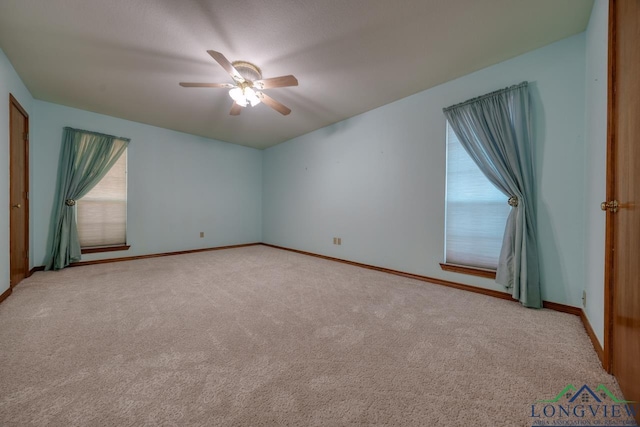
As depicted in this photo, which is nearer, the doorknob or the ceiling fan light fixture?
the doorknob

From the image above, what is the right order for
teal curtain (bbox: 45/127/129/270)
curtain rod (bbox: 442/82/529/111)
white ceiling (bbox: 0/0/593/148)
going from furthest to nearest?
teal curtain (bbox: 45/127/129/270) < curtain rod (bbox: 442/82/529/111) < white ceiling (bbox: 0/0/593/148)

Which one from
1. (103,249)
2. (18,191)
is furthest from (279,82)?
(103,249)

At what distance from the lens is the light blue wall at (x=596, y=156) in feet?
5.14

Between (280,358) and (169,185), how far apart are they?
4.47m

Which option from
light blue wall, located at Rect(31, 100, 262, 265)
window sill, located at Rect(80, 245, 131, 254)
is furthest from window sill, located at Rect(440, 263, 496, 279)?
window sill, located at Rect(80, 245, 131, 254)

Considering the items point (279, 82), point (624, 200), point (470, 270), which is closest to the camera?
point (624, 200)

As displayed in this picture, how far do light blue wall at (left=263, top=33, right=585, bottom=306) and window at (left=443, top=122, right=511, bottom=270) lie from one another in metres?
0.11

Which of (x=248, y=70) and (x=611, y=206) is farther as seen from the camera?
(x=248, y=70)

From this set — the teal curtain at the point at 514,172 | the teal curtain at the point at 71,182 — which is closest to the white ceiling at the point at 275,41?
the teal curtain at the point at 514,172

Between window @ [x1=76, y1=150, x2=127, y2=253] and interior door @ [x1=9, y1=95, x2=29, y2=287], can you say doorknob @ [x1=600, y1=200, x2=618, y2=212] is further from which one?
window @ [x1=76, y1=150, x2=127, y2=253]

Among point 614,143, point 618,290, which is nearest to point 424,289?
point 618,290

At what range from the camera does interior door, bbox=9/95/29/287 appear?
2.64 meters

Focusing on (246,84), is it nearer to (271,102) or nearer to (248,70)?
(248,70)

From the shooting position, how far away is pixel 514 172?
7.61 ft
